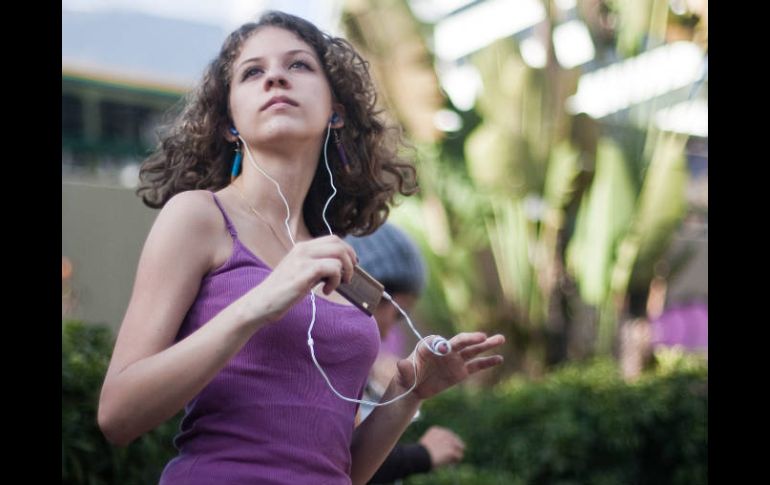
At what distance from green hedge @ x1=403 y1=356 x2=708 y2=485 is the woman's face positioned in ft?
13.7

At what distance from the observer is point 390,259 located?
313 centimetres

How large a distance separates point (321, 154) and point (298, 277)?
604mm

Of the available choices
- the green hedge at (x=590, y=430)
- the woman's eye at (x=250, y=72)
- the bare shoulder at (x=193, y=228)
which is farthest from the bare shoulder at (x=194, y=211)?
the green hedge at (x=590, y=430)

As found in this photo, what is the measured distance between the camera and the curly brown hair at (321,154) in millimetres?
2055

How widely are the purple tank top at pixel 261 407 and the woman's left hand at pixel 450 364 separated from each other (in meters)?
0.21

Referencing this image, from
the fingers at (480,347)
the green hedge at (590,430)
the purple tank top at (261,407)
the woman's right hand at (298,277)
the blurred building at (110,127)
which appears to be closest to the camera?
the woman's right hand at (298,277)

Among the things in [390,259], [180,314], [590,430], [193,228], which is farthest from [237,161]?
[590,430]

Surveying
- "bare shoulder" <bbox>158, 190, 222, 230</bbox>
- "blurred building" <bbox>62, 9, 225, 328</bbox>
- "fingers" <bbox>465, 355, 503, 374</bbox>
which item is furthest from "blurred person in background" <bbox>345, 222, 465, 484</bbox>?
"blurred building" <bbox>62, 9, 225, 328</bbox>

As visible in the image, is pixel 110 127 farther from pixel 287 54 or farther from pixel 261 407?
pixel 261 407

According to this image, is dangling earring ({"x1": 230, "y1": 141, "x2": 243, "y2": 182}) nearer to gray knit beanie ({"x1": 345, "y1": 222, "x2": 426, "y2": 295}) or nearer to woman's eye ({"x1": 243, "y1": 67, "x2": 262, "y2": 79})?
woman's eye ({"x1": 243, "y1": 67, "x2": 262, "y2": 79})

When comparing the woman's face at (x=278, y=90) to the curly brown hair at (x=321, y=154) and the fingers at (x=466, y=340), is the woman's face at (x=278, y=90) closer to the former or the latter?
the curly brown hair at (x=321, y=154)

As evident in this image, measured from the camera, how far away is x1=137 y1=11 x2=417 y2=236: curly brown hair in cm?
205

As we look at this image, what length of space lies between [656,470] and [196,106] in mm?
5036
